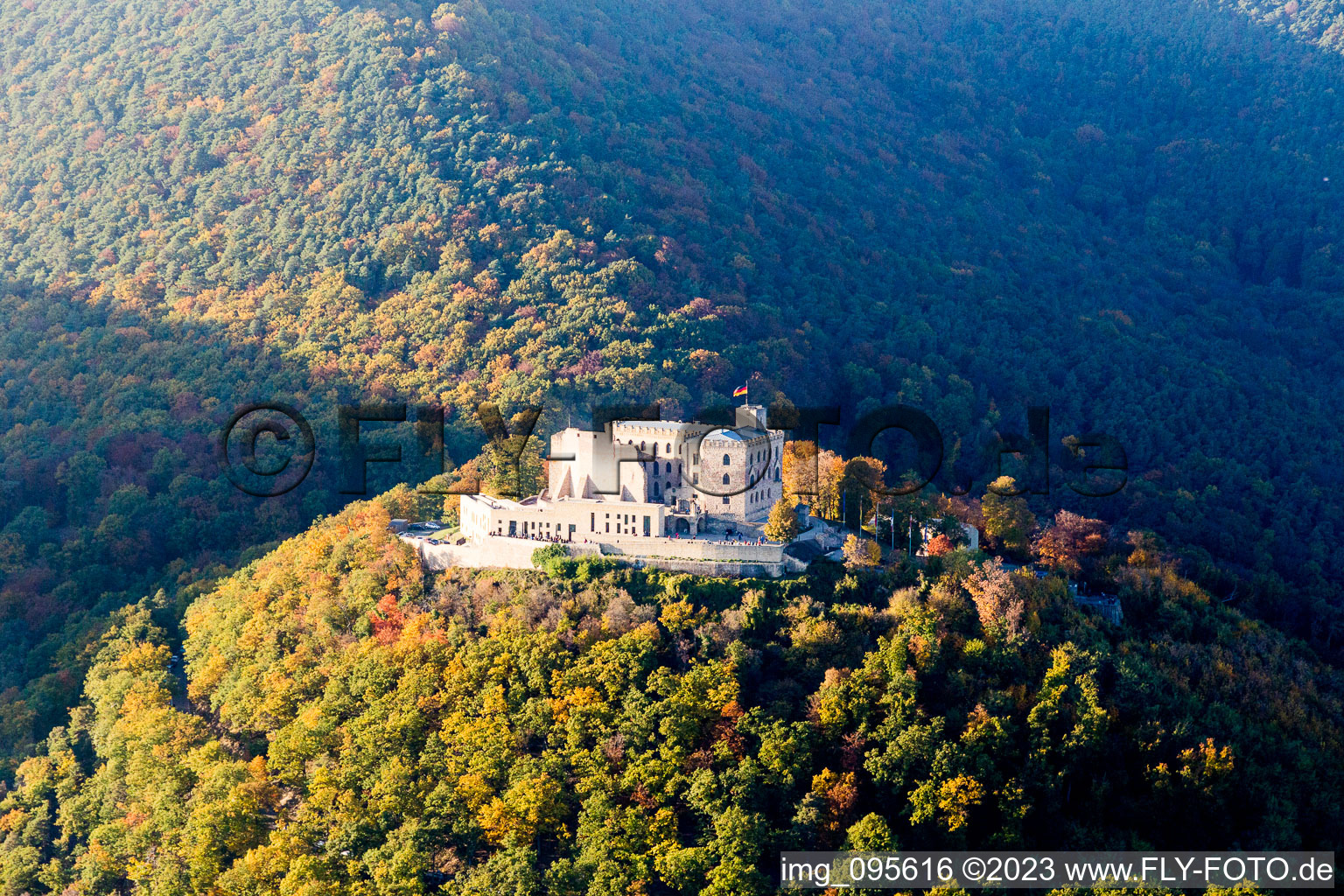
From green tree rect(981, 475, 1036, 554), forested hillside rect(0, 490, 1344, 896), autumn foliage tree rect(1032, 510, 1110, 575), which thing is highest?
green tree rect(981, 475, 1036, 554)

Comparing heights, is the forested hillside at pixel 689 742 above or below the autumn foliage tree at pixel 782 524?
below

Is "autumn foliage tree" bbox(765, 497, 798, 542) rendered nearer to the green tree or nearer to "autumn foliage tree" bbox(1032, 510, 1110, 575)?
the green tree

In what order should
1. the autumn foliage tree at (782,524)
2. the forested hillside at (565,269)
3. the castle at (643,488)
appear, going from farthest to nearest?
the forested hillside at (565,269)
the castle at (643,488)
the autumn foliage tree at (782,524)

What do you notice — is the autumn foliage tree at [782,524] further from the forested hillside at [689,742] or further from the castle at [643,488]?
the forested hillside at [689,742]

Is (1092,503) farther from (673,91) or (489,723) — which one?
(673,91)

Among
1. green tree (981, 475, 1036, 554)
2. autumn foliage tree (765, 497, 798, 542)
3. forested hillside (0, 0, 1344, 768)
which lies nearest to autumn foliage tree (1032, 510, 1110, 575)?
green tree (981, 475, 1036, 554)

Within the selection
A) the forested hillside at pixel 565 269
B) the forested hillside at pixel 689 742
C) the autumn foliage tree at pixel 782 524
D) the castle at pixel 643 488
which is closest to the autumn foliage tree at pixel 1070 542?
the forested hillside at pixel 689 742

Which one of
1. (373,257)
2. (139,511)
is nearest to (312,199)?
(373,257)
